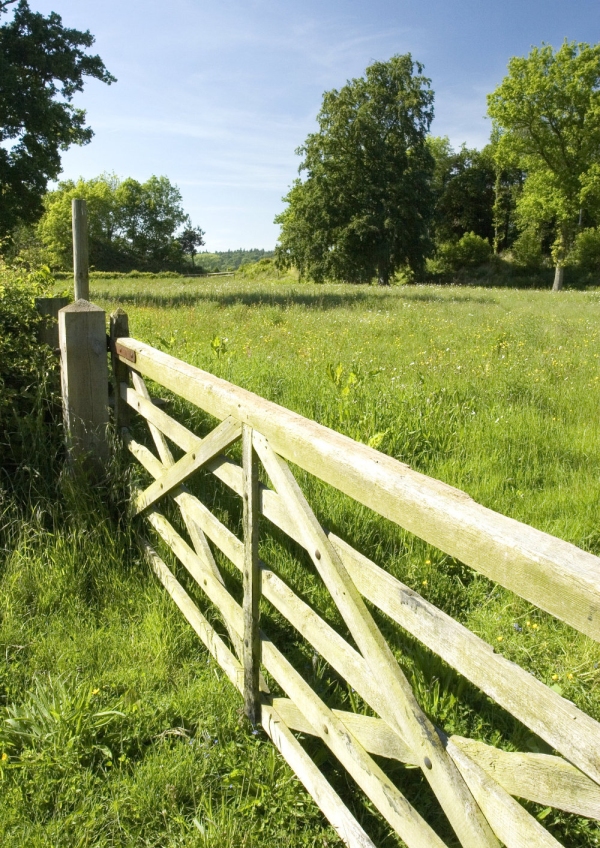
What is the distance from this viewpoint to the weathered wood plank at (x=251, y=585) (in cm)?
240

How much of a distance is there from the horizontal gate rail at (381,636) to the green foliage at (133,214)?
8421 cm

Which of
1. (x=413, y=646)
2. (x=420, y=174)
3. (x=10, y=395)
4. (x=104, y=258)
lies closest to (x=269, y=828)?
(x=413, y=646)

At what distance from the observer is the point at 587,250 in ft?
149

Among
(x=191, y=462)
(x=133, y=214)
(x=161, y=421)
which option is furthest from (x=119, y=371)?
(x=133, y=214)

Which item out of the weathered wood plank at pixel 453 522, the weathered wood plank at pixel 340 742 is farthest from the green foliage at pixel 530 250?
the weathered wood plank at pixel 453 522

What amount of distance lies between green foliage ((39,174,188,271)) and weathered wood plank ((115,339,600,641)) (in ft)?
278

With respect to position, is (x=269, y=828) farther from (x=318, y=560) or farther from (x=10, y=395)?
(x=10, y=395)

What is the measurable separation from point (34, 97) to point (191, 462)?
18.6 m

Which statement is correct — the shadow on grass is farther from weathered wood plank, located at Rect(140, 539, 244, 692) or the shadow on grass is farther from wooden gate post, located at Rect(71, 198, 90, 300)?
weathered wood plank, located at Rect(140, 539, 244, 692)

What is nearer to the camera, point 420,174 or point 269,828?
point 269,828

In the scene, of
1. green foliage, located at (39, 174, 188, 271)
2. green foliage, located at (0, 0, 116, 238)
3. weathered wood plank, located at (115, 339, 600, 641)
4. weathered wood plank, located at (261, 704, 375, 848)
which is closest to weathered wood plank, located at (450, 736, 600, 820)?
weathered wood plank, located at (115, 339, 600, 641)

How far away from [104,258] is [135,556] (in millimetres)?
77113

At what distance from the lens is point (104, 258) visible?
2936 inches

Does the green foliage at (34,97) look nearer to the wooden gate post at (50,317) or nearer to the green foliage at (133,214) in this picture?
the wooden gate post at (50,317)
